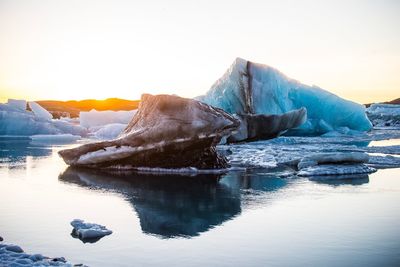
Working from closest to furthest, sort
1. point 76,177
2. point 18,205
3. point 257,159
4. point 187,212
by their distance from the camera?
1. point 187,212
2. point 18,205
3. point 76,177
4. point 257,159

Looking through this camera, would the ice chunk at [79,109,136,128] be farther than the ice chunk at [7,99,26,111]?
Yes

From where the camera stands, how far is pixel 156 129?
9.10m

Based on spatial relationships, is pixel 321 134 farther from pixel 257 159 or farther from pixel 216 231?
pixel 216 231

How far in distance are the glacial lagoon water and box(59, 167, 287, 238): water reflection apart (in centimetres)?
1

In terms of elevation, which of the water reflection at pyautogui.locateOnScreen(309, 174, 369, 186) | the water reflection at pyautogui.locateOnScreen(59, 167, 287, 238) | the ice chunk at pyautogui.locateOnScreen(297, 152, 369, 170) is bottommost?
the water reflection at pyautogui.locateOnScreen(59, 167, 287, 238)

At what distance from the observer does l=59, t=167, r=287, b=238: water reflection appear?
4453 millimetres

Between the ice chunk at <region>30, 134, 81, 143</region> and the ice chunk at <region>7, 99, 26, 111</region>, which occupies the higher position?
the ice chunk at <region>7, 99, 26, 111</region>

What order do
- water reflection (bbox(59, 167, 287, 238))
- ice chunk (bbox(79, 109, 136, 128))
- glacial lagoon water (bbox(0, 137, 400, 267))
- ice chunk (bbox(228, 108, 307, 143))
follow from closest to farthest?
1. glacial lagoon water (bbox(0, 137, 400, 267))
2. water reflection (bbox(59, 167, 287, 238))
3. ice chunk (bbox(228, 108, 307, 143))
4. ice chunk (bbox(79, 109, 136, 128))

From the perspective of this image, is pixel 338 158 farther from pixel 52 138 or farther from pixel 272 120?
pixel 52 138

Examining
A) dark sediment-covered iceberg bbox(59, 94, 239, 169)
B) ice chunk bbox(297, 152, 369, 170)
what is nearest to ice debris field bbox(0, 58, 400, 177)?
ice chunk bbox(297, 152, 369, 170)

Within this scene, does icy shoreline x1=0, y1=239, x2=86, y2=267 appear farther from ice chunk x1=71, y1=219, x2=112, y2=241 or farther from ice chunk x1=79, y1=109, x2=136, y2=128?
ice chunk x1=79, y1=109, x2=136, y2=128

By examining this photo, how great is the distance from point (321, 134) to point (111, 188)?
19.7 meters

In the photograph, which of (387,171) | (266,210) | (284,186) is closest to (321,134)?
(387,171)

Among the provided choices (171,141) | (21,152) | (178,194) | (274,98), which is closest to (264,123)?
(274,98)
